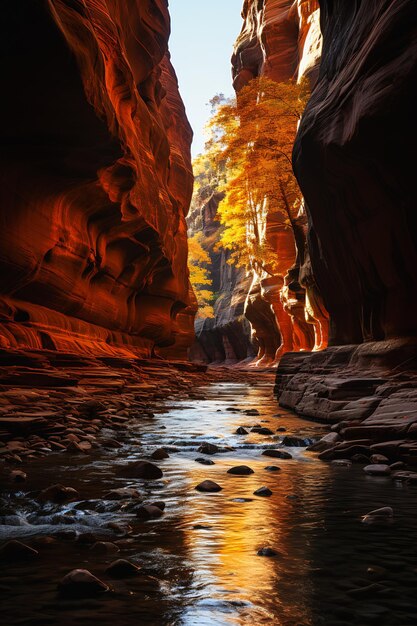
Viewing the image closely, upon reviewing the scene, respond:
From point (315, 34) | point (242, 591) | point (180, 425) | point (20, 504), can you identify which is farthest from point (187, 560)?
point (315, 34)

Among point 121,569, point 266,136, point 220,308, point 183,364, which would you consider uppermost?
point 266,136

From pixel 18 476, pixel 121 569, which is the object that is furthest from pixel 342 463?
pixel 121 569

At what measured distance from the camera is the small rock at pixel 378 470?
15.2ft

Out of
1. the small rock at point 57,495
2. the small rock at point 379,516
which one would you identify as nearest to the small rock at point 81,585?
the small rock at point 57,495

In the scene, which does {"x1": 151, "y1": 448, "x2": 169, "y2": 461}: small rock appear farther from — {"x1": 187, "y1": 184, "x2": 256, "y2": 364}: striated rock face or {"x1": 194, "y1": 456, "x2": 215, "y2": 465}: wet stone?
{"x1": 187, "y1": 184, "x2": 256, "y2": 364}: striated rock face

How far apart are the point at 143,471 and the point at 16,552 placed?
1.98m

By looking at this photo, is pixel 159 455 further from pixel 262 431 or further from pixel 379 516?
pixel 379 516

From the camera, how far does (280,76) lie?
38.7m

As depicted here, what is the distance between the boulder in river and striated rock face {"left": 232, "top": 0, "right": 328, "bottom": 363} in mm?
19430

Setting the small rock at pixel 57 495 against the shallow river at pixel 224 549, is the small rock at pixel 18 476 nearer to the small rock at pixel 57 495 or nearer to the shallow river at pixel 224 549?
the shallow river at pixel 224 549

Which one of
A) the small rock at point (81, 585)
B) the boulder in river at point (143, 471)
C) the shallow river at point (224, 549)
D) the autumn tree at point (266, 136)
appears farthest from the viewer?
the autumn tree at point (266, 136)

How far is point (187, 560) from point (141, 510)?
788 millimetres

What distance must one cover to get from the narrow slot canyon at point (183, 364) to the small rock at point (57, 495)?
1.2 inches

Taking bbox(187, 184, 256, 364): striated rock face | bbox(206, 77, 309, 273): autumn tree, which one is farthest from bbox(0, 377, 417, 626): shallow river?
bbox(187, 184, 256, 364): striated rock face
